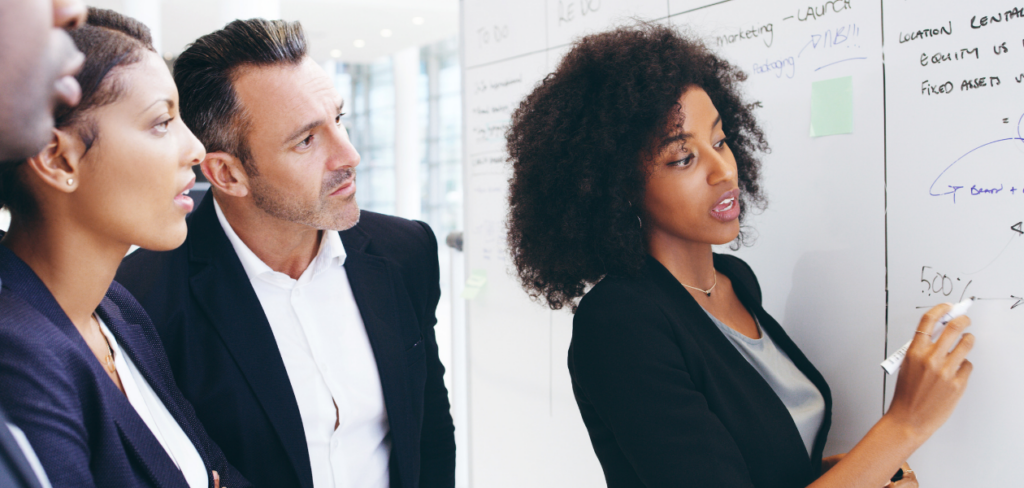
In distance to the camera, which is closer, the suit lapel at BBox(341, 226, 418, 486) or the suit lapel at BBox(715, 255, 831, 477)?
the suit lapel at BBox(715, 255, 831, 477)

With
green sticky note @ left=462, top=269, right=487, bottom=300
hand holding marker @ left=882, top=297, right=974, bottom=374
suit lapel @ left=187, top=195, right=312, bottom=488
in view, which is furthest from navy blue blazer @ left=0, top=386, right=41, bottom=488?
green sticky note @ left=462, top=269, right=487, bottom=300

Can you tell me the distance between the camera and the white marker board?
116 cm

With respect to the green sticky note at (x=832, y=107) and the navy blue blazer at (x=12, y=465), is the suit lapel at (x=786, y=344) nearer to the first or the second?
the green sticky note at (x=832, y=107)

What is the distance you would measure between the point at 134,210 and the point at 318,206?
0.47 metres

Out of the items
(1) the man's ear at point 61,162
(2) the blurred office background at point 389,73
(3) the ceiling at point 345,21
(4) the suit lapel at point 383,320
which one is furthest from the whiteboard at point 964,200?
Result: (3) the ceiling at point 345,21

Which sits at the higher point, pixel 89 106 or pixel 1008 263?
pixel 89 106

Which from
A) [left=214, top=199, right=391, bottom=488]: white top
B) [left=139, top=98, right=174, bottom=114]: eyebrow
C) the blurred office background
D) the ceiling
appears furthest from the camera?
the ceiling

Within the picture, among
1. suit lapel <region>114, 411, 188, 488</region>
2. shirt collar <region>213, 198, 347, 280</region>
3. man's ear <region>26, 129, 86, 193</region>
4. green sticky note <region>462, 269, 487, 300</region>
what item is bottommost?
suit lapel <region>114, 411, 188, 488</region>

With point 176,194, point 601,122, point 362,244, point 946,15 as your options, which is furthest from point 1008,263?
point 176,194

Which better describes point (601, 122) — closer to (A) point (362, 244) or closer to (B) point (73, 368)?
(A) point (362, 244)

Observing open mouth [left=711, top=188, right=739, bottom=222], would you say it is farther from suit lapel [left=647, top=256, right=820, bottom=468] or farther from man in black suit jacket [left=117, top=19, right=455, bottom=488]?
man in black suit jacket [left=117, top=19, right=455, bottom=488]

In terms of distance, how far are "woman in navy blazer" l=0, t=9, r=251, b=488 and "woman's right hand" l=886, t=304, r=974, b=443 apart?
1.22 meters

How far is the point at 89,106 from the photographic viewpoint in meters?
0.83

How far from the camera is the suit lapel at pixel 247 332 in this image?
50.1 inches
